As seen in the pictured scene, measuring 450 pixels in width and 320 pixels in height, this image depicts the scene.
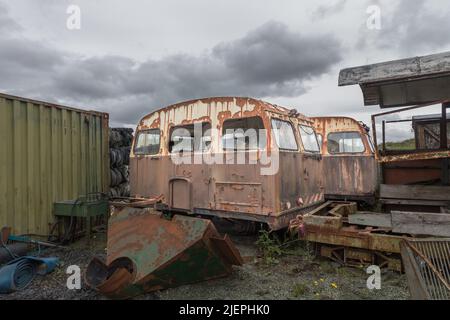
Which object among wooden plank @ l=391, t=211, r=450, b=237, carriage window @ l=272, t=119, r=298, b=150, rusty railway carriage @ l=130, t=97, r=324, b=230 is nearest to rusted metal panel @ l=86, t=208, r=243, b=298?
rusty railway carriage @ l=130, t=97, r=324, b=230

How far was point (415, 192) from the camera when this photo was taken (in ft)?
18.3

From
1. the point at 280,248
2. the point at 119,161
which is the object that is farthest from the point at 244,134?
the point at 119,161

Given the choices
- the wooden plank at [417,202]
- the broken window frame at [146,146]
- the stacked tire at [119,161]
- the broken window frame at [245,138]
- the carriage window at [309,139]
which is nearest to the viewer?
the broken window frame at [245,138]

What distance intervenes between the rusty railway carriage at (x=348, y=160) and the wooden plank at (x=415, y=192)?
2052mm

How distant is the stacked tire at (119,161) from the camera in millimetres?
7387

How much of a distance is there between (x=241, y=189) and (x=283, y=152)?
0.88 m

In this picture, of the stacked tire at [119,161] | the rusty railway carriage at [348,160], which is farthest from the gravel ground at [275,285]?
the rusty railway carriage at [348,160]

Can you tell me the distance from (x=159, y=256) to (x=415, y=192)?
471 cm

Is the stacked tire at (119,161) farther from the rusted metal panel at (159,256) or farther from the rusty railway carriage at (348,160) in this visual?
the rusty railway carriage at (348,160)

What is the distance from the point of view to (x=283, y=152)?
4812 mm

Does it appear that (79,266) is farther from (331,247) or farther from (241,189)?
(331,247)

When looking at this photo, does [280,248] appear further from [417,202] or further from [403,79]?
[403,79]

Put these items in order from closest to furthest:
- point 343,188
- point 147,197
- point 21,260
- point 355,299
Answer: point 355,299
point 21,260
point 147,197
point 343,188
